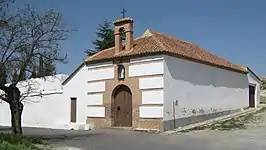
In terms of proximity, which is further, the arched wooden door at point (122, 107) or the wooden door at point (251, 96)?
the wooden door at point (251, 96)

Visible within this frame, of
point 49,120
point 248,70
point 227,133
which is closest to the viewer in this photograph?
point 227,133

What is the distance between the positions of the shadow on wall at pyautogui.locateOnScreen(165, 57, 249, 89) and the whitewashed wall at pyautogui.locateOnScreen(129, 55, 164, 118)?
2.54ft

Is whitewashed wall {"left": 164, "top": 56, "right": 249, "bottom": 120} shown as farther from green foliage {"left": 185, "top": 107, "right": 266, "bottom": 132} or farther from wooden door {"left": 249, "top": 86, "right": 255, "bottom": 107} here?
wooden door {"left": 249, "top": 86, "right": 255, "bottom": 107}

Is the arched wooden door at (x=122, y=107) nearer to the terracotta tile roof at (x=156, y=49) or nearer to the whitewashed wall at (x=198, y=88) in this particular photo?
the terracotta tile roof at (x=156, y=49)

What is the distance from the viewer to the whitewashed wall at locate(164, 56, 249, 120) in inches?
990

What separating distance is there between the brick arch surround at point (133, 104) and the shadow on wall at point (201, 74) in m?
2.60

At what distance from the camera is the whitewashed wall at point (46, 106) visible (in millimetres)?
32438

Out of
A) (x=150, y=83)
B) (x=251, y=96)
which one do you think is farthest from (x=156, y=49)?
(x=251, y=96)

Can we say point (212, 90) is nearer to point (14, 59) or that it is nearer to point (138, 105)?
point (138, 105)

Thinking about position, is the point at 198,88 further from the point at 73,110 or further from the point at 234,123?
the point at 73,110

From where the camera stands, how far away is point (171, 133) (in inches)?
917

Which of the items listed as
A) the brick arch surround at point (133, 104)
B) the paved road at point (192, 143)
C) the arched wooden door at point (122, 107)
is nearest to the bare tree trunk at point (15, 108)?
the paved road at point (192, 143)

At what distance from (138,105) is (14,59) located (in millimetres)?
9789

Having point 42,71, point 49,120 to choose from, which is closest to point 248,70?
point 49,120
